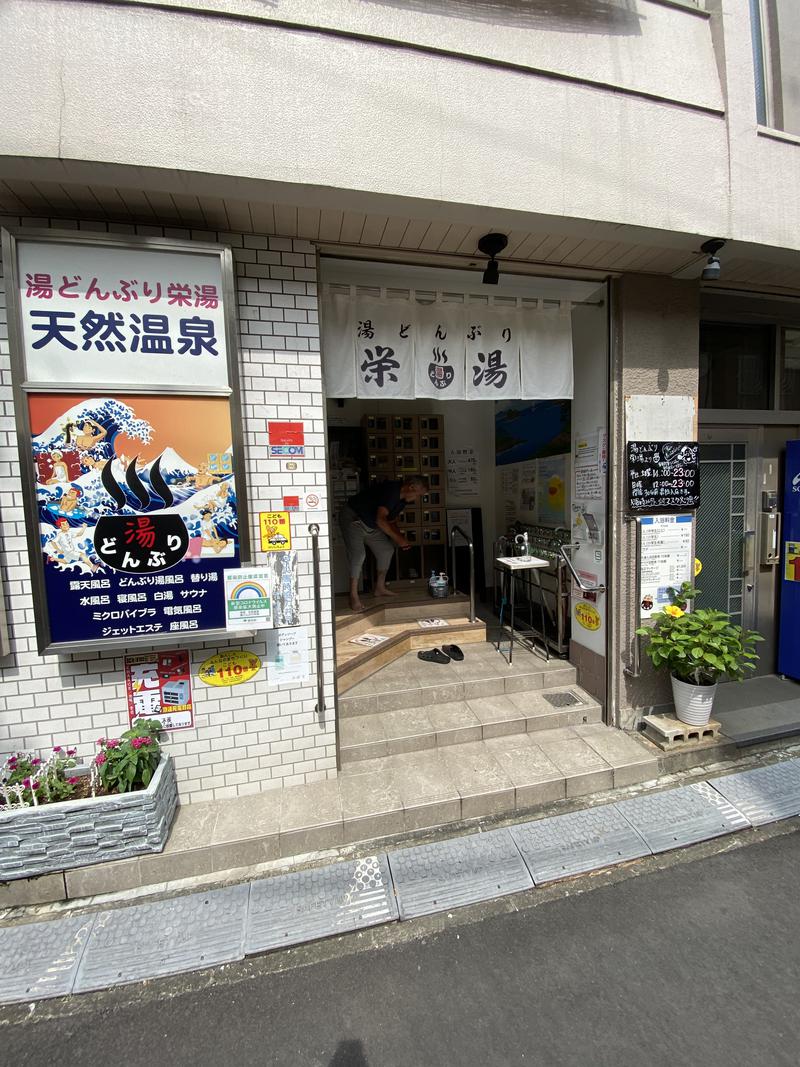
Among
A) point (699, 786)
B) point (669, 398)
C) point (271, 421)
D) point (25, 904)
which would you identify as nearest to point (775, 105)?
point (669, 398)

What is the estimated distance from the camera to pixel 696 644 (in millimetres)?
3865

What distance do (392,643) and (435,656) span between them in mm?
506

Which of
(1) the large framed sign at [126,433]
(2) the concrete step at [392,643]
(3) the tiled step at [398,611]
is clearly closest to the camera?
(1) the large framed sign at [126,433]

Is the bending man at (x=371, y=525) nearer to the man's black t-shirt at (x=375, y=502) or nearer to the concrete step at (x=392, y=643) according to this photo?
the man's black t-shirt at (x=375, y=502)

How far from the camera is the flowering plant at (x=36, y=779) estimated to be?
109 inches

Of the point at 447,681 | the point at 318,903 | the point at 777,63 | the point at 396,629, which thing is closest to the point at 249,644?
the point at 318,903

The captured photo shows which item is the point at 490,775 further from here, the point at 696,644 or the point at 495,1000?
the point at 696,644

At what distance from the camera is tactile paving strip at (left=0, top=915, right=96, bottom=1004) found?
2.28 metres

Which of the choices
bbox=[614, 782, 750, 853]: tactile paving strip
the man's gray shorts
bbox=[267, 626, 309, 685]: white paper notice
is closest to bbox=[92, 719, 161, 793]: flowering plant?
bbox=[267, 626, 309, 685]: white paper notice

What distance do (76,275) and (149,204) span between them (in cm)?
65

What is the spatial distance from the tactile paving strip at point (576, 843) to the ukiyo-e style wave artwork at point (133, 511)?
8.37 ft

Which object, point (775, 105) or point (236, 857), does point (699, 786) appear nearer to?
point (236, 857)

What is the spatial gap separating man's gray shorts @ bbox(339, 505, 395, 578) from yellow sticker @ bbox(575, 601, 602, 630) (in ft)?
8.13

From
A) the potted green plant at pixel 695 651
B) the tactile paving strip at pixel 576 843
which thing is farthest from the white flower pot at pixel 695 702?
the tactile paving strip at pixel 576 843
